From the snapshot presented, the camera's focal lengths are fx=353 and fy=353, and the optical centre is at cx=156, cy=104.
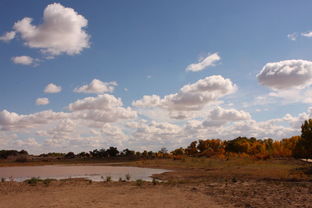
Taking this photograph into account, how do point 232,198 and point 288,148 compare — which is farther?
point 288,148

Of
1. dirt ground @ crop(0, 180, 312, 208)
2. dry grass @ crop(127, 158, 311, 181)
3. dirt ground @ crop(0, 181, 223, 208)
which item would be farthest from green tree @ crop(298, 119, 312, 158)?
dirt ground @ crop(0, 181, 223, 208)

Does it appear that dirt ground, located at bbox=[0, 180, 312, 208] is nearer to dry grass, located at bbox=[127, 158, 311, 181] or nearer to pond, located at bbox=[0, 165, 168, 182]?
dry grass, located at bbox=[127, 158, 311, 181]

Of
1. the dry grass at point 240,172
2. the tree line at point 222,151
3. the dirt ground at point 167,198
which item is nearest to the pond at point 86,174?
the dry grass at point 240,172

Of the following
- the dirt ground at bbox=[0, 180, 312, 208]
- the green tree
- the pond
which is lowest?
the dirt ground at bbox=[0, 180, 312, 208]

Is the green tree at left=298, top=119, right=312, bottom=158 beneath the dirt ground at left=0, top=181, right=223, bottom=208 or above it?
above

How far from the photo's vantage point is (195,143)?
158875 mm

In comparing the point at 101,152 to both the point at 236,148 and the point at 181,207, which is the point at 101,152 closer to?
the point at 236,148

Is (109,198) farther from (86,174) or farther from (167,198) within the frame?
(86,174)

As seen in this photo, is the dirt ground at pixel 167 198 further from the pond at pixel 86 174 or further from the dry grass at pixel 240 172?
the pond at pixel 86 174

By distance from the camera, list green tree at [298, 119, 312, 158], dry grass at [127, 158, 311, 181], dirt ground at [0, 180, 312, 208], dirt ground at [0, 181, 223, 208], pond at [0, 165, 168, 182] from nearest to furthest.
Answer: dirt ground at [0, 180, 312, 208], dirt ground at [0, 181, 223, 208], green tree at [298, 119, 312, 158], dry grass at [127, 158, 311, 181], pond at [0, 165, 168, 182]

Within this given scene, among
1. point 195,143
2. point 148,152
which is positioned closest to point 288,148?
point 195,143

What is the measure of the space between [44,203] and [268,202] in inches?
517

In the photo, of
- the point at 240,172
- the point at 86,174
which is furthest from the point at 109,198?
the point at 86,174

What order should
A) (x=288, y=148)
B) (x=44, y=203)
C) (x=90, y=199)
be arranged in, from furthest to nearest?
(x=288, y=148)
(x=90, y=199)
(x=44, y=203)
